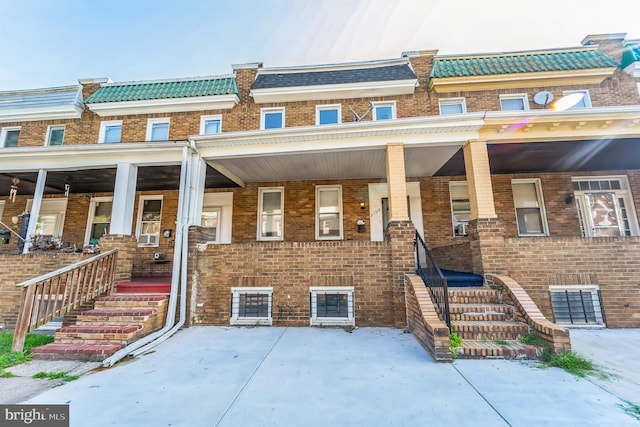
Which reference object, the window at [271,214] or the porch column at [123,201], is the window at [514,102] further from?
the porch column at [123,201]

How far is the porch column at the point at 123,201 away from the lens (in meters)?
5.72

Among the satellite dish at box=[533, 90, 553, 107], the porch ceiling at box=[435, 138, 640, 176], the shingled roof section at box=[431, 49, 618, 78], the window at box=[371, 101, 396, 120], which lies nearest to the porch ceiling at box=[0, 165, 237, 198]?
the window at box=[371, 101, 396, 120]

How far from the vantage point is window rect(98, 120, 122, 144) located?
8546mm

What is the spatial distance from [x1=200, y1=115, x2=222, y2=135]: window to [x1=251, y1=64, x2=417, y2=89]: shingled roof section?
1.53 meters

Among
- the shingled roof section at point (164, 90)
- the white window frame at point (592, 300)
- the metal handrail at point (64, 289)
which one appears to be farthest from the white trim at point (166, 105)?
the white window frame at point (592, 300)

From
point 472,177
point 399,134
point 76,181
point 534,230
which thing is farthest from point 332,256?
point 76,181

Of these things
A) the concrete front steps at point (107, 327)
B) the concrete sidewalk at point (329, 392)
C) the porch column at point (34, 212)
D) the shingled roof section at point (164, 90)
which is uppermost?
the shingled roof section at point (164, 90)

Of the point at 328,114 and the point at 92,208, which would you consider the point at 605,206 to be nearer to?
the point at 328,114

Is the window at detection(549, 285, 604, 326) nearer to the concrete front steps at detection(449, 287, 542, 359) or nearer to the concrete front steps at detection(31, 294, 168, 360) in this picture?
the concrete front steps at detection(449, 287, 542, 359)

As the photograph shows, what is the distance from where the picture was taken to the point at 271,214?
832 centimetres

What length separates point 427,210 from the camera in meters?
7.86

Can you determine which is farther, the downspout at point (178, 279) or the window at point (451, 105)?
the window at point (451, 105)

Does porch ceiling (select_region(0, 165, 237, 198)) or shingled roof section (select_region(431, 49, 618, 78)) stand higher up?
shingled roof section (select_region(431, 49, 618, 78))

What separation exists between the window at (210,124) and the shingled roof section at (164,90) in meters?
0.70
